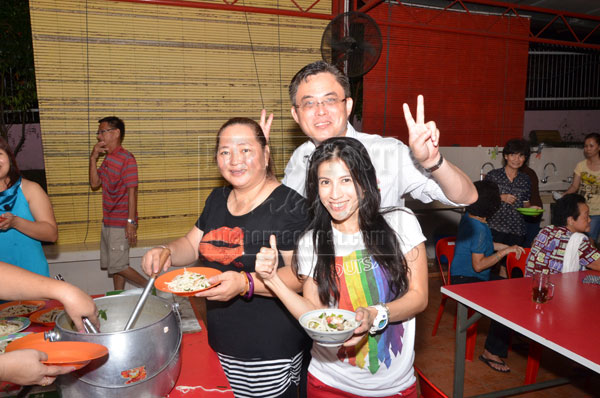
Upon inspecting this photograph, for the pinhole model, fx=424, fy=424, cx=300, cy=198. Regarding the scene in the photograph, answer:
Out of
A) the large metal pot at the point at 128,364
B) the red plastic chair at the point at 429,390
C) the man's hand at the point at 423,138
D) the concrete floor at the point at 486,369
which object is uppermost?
the man's hand at the point at 423,138

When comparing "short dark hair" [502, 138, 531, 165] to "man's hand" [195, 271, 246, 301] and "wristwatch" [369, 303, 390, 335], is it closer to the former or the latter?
"wristwatch" [369, 303, 390, 335]

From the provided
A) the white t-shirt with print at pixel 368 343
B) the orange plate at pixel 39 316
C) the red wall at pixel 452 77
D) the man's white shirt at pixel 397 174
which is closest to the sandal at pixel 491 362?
the man's white shirt at pixel 397 174

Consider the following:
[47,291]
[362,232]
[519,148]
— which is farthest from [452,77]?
[47,291]

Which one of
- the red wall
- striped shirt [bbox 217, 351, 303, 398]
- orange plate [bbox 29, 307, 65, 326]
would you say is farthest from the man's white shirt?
the red wall

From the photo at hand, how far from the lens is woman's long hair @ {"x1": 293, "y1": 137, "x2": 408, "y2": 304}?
1438 mm

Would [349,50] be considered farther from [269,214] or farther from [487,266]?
[269,214]

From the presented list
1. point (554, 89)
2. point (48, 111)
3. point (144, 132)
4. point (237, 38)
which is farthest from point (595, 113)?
point (48, 111)

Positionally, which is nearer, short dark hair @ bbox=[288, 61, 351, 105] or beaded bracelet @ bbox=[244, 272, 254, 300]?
beaded bracelet @ bbox=[244, 272, 254, 300]

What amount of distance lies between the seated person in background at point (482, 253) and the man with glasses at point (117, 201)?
285cm

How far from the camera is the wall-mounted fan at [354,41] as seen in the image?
4395 mm

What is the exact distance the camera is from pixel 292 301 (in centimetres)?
139

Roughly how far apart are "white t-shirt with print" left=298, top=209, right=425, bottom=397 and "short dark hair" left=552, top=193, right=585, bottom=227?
2051 mm

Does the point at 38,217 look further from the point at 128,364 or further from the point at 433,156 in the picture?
the point at 433,156

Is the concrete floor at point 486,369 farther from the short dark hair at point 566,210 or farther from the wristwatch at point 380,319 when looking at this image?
the wristwatch at point 380,319
